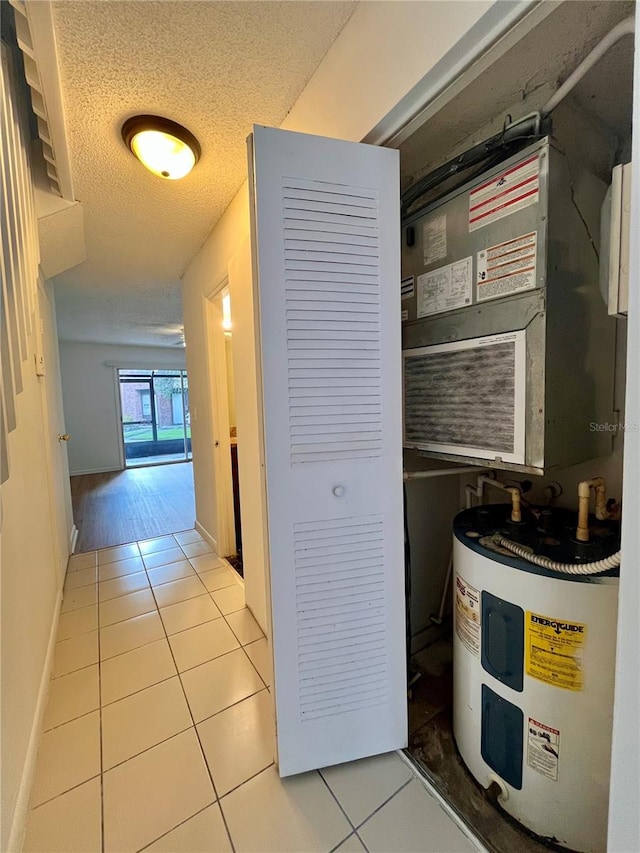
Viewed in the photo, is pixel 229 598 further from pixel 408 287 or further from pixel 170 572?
pixel 408 287

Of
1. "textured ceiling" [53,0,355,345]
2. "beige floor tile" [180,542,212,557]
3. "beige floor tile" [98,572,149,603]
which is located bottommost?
"beige floor tile" [98,572,149,603]

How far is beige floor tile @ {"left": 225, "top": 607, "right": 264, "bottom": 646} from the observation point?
1.97m

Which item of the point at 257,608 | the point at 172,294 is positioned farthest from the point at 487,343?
the point at 172,294

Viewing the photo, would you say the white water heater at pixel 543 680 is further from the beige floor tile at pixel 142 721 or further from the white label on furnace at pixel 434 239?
the beige floor tile at pixel 142 721

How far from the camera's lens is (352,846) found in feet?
3.40

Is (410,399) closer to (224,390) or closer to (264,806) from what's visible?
(264,806)

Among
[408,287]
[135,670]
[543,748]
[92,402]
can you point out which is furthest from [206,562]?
[92,402]

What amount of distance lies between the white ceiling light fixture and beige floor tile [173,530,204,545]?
282cm

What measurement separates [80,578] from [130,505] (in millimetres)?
1937

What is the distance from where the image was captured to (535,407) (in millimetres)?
1065

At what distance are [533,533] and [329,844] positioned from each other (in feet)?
3.67

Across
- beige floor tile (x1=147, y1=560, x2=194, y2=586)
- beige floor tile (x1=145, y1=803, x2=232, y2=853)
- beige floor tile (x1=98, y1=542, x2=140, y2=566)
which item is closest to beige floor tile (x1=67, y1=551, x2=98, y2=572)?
beige floor tile (x1=98, y1=542, x2=140, y2=566)

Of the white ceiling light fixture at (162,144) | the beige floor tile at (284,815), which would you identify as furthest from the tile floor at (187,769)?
the white ceiling light fixture at (162,144)

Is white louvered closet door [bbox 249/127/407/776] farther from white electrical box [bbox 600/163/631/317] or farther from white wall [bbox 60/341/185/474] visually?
white wall [bbox 60/341/185/474]
